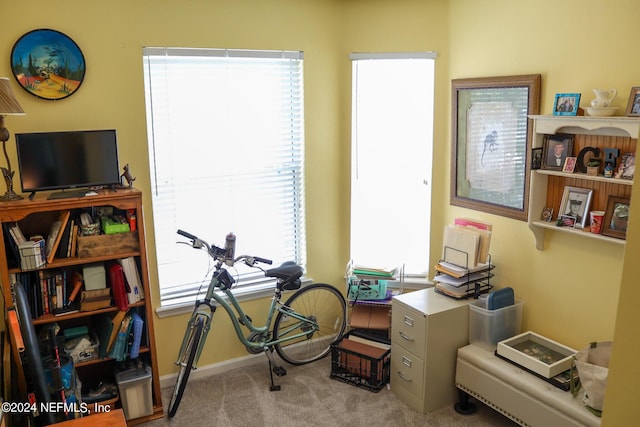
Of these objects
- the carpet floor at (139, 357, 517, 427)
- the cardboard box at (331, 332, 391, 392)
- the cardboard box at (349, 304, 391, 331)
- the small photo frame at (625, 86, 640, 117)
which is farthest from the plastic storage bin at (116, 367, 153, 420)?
the small photo frame at (625, 86, 640, 117)

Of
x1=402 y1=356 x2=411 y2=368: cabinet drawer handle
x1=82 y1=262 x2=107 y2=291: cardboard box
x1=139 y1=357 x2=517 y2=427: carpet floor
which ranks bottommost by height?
x1=139 y1=357 x2=517 y2=427: carpet floor

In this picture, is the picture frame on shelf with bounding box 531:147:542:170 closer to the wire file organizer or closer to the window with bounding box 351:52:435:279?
the wire file organizer

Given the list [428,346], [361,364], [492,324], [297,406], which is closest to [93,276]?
[297,406]

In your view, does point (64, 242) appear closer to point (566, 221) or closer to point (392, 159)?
point (392, 159)

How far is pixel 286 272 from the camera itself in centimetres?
334

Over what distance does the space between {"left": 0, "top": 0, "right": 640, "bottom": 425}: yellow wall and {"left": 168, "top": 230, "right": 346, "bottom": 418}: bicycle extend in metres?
0.19

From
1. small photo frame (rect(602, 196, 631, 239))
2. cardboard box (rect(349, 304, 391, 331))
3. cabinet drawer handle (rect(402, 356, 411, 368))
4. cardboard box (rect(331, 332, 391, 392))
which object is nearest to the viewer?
A: small photo frame (rect(602, 196, 631, 239))

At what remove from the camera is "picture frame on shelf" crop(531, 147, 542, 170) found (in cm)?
281

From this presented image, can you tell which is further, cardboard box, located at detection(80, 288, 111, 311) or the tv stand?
cardboard box, located at detection(80, 288, 111, 311)

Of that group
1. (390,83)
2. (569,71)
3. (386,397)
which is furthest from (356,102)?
(386,397)

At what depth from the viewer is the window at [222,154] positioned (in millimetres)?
3137

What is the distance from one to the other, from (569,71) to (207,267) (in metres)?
2.48

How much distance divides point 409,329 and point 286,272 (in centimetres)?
Result: 87

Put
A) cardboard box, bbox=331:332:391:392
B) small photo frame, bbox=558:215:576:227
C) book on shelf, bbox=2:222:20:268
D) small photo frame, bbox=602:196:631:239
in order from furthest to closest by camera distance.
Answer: cardboard box, bbox=331:332:391:392 < small photo frame, bbox=558:215:576:227 < book on shelf, bbox=2:222:20:268 < small photo frame, bbox=602:196:631:239
